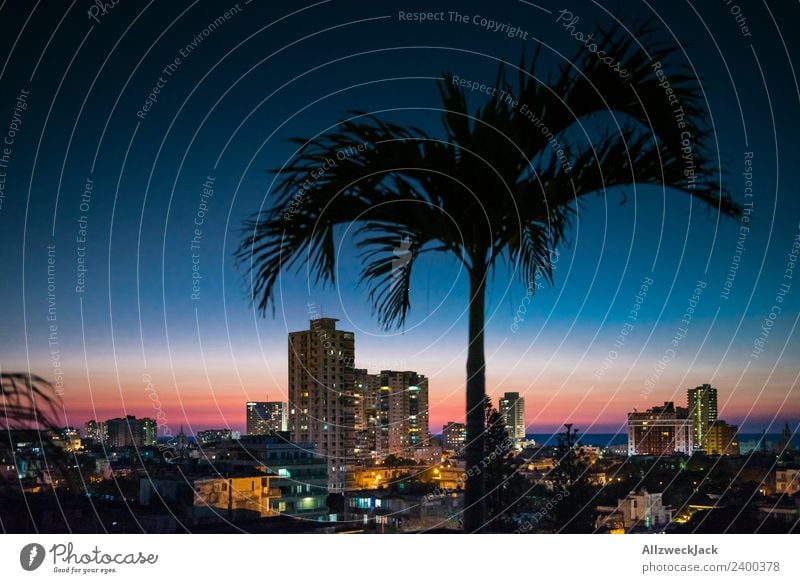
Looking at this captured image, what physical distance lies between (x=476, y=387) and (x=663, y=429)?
2.31 metres

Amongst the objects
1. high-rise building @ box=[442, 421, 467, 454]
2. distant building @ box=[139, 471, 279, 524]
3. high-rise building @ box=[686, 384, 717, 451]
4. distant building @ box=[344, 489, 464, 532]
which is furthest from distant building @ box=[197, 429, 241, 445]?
high-rise building @ box=[686, 384, 717, 451]

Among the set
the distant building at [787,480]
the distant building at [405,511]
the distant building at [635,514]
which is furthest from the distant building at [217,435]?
the distant building at [787,480]

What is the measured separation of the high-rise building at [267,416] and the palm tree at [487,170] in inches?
57.7

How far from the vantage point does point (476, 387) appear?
407 cm

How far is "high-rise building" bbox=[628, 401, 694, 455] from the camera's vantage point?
226 inches

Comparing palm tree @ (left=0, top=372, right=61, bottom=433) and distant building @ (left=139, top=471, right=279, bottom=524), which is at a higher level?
palm tree @ (left=0, top=372, right=61, bottom=433)

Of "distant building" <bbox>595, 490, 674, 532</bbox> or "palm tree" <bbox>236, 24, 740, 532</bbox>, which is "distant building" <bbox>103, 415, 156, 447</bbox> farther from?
"distant building" <bbox>595, 490, 674, 532</bbox>

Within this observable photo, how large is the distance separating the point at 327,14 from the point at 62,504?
364 cm

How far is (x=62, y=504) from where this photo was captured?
4.89m

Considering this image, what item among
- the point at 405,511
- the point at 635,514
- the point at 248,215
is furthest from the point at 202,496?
the point at 635,514

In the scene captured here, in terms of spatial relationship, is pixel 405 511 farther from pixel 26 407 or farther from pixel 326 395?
pixel 26 407
